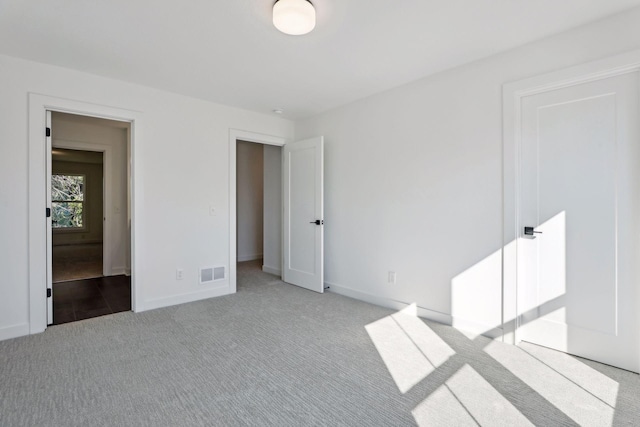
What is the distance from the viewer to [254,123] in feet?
14.9

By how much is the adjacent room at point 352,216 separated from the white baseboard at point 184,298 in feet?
0.08

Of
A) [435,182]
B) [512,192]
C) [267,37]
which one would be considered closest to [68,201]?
[267,37]

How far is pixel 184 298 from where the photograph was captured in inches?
153

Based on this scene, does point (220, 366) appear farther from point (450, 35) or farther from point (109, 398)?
point (450, 35)

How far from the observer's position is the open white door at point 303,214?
4.35 meters

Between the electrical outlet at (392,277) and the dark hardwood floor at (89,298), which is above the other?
the electrical outlet at (392,277)

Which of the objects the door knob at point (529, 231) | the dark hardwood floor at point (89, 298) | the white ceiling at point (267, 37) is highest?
the white ceiling at point (267, 37)

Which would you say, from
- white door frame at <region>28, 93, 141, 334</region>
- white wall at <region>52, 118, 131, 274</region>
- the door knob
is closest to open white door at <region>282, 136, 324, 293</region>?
the door knob

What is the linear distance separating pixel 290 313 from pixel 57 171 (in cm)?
971

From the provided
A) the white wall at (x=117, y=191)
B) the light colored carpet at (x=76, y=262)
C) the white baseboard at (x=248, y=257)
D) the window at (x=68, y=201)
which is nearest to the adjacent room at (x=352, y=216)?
the light colored carpet at (x=76, y=262)

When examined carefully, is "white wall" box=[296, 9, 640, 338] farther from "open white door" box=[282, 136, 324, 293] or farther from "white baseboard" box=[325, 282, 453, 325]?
"open white door" box=[282, 136, 324, 293]

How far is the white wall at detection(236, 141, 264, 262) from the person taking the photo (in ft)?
22.2

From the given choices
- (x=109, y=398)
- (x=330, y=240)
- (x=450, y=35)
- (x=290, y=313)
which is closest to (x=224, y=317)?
(x=290, y=313)

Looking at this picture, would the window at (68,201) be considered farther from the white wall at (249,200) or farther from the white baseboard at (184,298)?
the white baseboard at (184,298)
